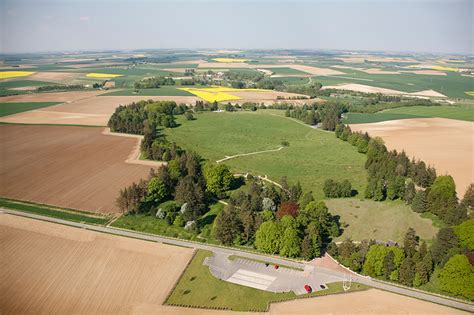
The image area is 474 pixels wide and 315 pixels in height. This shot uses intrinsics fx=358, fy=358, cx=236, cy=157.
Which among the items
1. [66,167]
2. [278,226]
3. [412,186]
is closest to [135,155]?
[66,167]

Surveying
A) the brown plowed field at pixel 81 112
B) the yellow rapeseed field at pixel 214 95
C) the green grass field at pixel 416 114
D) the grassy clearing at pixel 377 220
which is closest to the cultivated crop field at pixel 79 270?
the grassy clearing at pixel 377 220

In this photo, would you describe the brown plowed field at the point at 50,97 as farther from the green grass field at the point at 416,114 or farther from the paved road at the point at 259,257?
the green grass field at the point at 416,114

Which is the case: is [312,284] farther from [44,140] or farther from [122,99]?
[122,99]

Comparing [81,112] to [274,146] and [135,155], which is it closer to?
[135,155]

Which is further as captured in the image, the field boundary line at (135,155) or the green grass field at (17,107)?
the green grass field at (17,107)

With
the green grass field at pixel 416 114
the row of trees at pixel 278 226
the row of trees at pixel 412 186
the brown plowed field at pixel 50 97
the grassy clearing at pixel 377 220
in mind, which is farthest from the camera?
the brown plowed field at pixel 50 97

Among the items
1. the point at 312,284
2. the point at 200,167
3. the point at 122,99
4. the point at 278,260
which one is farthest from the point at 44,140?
the point at 312,284

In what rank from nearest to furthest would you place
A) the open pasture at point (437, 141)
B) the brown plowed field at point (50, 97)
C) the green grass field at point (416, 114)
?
the open pasture at point (437, 141) < the green grass field at point (416, 114) < the brown plowed field at point (50, 97)

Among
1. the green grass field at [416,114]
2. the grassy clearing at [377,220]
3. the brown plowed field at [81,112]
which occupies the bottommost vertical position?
the grassy clearing at [377,220]
